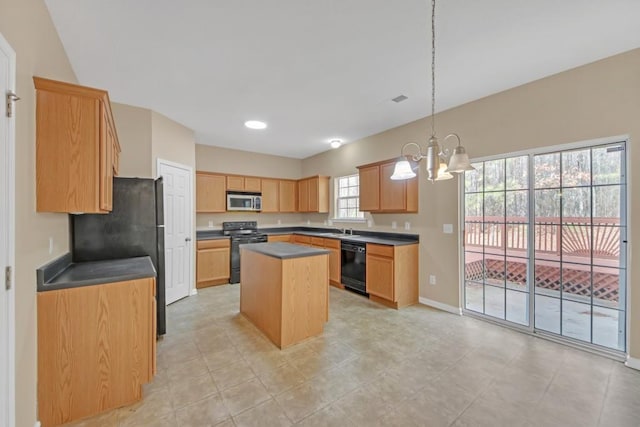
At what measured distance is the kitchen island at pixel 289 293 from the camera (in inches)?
103

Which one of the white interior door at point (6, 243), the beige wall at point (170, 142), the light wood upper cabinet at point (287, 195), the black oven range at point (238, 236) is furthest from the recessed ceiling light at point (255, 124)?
the white interior door at point (6, 243)

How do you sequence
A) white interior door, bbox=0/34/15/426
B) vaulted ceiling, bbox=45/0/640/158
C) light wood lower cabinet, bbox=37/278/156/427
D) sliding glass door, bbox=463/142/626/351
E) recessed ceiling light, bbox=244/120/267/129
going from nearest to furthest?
1. white interior door, bbox=0/34/15/426
2. light wood lower cabinet, bbox=37/278/156/427
3. vaulted ceiling, bbox=45/0/640/158
4. sliding glass door, bbox=463/142/626/351
5. recessed ceiling light, bbox=244/120/267/129

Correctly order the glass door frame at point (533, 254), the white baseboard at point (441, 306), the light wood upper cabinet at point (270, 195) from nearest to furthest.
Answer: the glass door frame at point (533, 254) < the white baseboard at point (441, 306) < the light wood upper cabinet at point (270, 195)

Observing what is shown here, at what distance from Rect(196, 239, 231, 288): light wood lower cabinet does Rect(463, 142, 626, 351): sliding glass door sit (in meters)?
4.03

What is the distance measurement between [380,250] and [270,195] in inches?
123

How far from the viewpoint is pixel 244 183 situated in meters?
5.61

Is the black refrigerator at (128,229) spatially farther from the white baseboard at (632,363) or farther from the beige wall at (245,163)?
the white baseboard at (632,363)

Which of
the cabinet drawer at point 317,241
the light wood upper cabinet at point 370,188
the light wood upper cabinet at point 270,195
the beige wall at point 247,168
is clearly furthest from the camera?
the light wood upper cabinet at point 270,195

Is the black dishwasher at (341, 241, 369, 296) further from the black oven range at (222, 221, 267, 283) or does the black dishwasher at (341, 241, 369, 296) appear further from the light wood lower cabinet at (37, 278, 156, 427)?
the light wood lower cabinet at (37, 278, 156, 427)

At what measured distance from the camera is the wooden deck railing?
8.17 ft

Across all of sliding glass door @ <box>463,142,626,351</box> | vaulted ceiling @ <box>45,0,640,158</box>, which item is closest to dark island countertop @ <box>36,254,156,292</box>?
vaulted ceiling @ <box>45,0,640,158</box>

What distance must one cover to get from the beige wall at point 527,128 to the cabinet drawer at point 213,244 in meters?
2.97

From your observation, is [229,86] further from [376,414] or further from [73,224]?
[376,414]

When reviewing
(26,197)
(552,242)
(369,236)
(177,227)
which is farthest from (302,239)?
(26,197)
